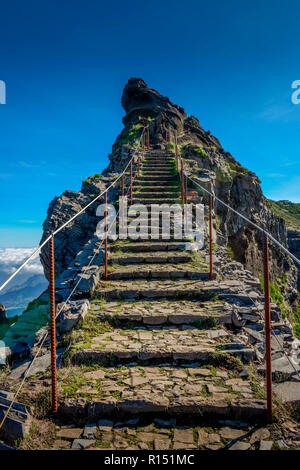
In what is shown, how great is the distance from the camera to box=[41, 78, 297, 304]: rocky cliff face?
12.5 metres

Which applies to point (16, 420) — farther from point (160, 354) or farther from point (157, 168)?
point (157, 168)

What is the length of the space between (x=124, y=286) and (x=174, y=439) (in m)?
3.53

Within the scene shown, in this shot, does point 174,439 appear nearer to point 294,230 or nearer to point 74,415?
point 74,415

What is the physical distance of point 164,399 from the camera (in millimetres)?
3357

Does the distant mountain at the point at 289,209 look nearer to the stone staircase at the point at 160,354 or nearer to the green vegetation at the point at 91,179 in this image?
the green vegetation at the point at 91,179

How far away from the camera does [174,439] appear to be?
295cm

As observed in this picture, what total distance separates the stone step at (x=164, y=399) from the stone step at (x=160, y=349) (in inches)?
12.0

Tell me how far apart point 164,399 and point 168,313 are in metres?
1.92

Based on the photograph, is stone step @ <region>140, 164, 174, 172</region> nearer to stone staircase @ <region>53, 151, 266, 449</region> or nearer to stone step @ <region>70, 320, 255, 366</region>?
stone staircase @ <region>53, 151, 266, 449</region>

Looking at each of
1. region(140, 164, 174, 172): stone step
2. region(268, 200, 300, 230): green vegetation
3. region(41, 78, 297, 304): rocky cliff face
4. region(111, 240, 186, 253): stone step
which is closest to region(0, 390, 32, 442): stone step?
region(111, 240, 186, 253): stone step

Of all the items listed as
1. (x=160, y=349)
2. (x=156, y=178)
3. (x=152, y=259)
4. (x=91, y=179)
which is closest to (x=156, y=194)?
(x=156, y=178)

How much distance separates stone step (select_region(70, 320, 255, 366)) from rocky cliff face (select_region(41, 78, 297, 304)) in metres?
7.62

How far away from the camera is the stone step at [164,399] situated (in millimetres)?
3227
